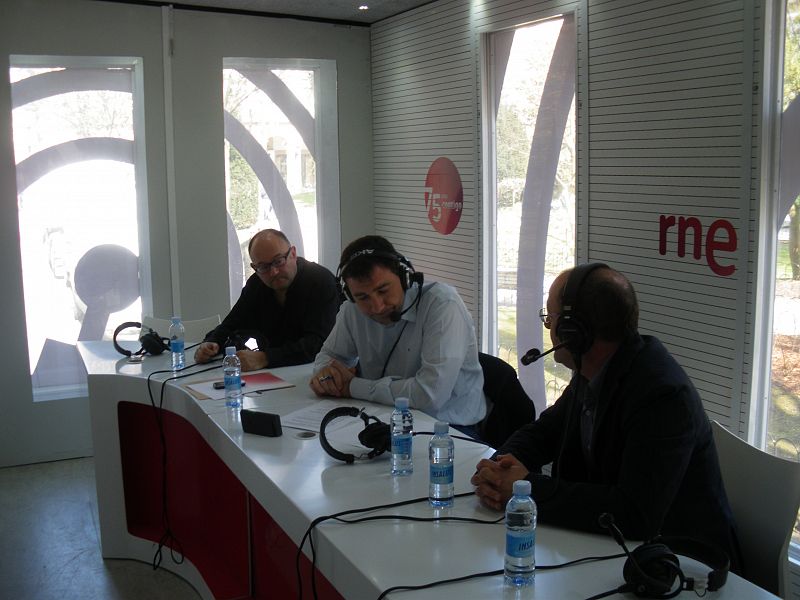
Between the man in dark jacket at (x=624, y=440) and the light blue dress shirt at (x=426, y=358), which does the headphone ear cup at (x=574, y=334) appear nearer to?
the man in dark jacket at (x=624, y=440)

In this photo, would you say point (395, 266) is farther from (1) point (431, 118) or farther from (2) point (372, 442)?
(1) point (431, 118)

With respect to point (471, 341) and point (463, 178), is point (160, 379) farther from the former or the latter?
point (463, 178)

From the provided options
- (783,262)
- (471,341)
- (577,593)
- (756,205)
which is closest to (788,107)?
(756,205)

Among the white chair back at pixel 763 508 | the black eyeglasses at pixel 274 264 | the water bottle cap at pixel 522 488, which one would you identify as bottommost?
the white chair back at pixel 763 508

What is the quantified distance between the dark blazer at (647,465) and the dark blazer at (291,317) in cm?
190

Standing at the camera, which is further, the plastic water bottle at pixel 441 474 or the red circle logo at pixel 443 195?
the red circle logo at pixel 443 195

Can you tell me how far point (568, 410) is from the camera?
238 centimetres

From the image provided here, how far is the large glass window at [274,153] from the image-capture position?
5844mm

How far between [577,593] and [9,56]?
4892 mm

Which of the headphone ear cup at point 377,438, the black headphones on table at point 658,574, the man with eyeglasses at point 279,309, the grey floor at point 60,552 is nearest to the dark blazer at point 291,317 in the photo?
the man with eyeglasses at point 279,309

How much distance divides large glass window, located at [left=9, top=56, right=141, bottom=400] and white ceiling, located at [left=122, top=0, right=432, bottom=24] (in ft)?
2.37

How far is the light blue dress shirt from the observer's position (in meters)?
2.99

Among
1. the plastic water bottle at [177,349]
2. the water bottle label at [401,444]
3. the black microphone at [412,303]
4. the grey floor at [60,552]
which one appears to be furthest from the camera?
the plastic water bottle at [177,349]

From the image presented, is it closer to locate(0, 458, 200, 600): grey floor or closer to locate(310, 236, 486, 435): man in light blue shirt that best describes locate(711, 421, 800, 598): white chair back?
locate(310, 236, 486, 435): man in light blue shirt
